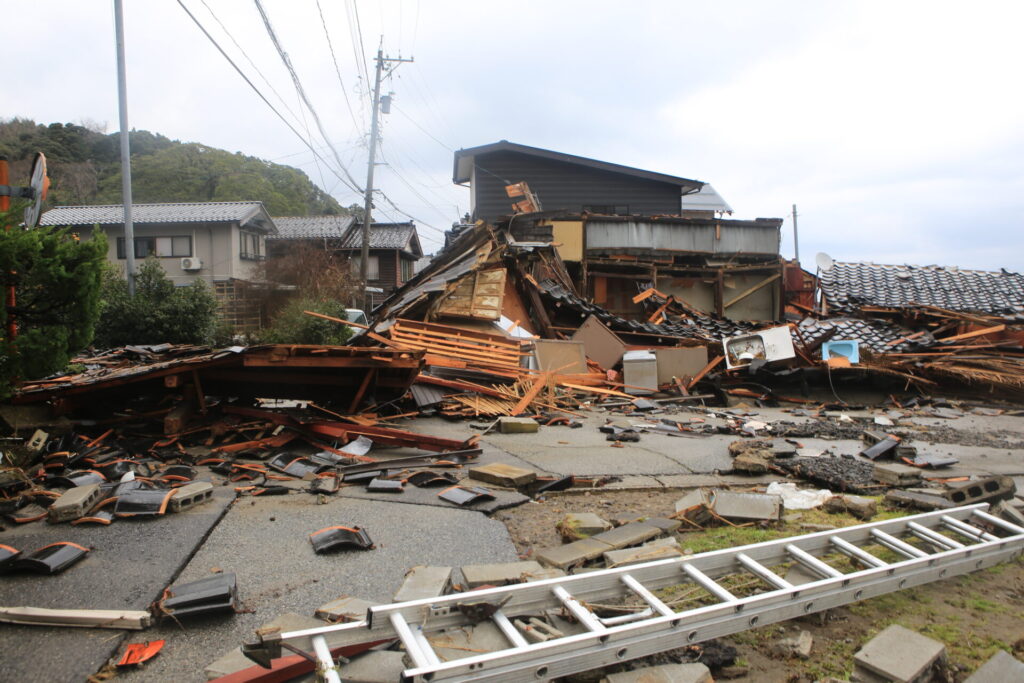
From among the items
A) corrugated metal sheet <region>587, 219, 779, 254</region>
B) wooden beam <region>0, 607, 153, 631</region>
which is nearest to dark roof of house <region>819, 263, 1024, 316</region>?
corrugated metal sheet <region>587, 219, 779, 254</region>

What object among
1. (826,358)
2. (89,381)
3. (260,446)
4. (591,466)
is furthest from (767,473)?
(826,358)

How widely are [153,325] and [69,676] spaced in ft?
40.7

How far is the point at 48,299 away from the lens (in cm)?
361

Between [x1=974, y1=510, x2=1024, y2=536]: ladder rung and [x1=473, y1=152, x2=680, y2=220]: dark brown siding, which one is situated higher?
[x1=473, y1=152, x2=680, y2=220]: dark brown siding

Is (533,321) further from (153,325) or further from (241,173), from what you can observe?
(241,173)

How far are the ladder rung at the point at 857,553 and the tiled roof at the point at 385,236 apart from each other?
29.5 metres

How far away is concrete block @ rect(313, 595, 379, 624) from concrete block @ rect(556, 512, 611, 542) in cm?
130

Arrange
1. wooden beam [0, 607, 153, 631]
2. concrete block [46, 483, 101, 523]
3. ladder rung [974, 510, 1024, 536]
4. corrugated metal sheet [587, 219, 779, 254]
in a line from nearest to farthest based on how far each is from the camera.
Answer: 1. wooden beam [0, 607, 153, 631]
2. ladder rung [974, 510, 1024, 536]
3. concrete block [46, 483, 101, 523]
4. corrugated metal sheet [587, 219, 779, 254]

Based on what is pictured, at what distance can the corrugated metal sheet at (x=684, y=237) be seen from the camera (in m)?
17.9

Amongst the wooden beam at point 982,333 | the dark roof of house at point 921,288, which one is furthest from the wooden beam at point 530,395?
the dark roof of house at point 921,288

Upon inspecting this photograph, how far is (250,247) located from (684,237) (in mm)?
18681

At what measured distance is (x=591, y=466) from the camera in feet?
17.7

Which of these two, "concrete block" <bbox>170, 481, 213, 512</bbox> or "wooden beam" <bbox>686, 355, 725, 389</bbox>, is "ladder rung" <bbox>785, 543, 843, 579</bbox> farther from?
"wooden beam" <bbox>686, 355, 725, 389</bbox>

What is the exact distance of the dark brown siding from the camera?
2181cm
